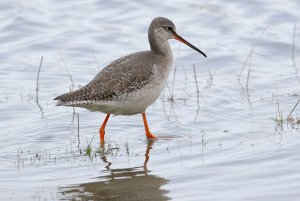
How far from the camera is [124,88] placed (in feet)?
32.6

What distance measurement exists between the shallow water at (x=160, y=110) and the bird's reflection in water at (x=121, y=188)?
11mm

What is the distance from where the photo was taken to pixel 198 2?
19250 millimetres

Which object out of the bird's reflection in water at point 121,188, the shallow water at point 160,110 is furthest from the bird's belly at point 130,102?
the bird's reflection in water at point 121,188

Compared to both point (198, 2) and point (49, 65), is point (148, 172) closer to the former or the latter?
point (49, 65)

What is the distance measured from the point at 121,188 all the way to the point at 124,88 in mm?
2317

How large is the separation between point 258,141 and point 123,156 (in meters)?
1.80

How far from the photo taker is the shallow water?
805cm

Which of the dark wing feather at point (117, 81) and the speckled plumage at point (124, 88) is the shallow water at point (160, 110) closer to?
the speckled plumage at point (124, 88)

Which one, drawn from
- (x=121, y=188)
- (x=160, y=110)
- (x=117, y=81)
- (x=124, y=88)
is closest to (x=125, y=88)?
Result: (x=124, y=88)

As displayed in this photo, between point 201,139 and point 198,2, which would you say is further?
point 198,2

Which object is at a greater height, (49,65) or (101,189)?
(49,65)

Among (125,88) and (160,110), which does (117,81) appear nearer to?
(125,88)

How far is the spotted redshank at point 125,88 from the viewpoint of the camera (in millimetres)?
9812

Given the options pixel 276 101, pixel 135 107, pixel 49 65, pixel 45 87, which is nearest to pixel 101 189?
pixel 135 107
